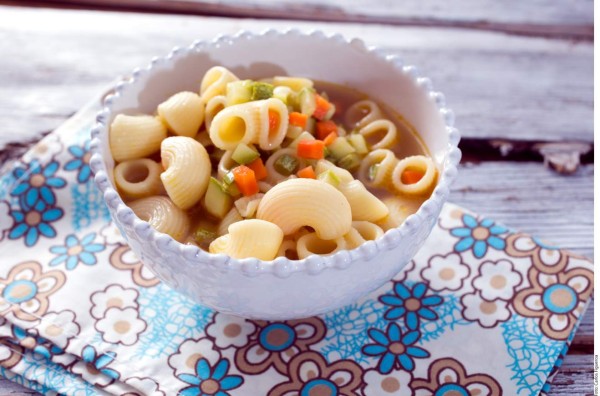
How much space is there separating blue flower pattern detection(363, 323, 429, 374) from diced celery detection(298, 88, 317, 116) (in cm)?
43

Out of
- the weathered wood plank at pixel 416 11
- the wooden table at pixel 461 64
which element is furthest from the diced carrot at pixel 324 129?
the weathered wood plank at pixel 416 11

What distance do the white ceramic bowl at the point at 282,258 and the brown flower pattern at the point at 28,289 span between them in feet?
0.89

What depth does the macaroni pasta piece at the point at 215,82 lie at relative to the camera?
149cm

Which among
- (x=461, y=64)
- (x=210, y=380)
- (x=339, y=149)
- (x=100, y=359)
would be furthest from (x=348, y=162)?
(x=461, y=64)

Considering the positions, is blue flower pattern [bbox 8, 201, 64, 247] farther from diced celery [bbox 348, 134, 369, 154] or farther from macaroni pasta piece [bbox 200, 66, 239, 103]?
diced celery [bbox 348, 134, 369, 154]

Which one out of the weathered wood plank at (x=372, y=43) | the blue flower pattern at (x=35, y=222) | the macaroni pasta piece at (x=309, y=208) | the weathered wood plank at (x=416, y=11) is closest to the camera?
the macaroni pasta piece at (x=309, y=208)

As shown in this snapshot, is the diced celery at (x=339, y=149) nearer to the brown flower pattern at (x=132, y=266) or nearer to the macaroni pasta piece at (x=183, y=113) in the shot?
the macaroni pasta piece at (x=183, y=113)

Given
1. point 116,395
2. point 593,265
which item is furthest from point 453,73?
point 116,395

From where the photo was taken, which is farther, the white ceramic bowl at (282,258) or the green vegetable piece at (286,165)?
the green vegetable piece at (286,165)

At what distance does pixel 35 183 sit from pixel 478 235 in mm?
946

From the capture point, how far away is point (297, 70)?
1.67 m

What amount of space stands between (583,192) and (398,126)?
51cm

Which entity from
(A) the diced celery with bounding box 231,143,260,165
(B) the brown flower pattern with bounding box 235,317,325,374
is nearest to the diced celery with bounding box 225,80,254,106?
(A) the diced celery with bounding box 231,143,260,165

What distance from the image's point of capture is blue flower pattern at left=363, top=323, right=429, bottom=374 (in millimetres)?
1390
